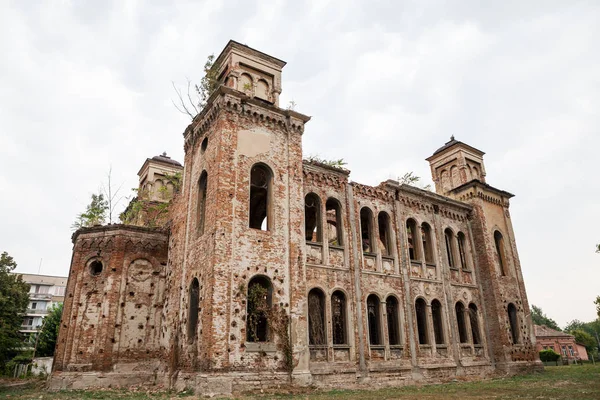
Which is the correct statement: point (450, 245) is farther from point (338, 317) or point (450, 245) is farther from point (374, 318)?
point (338, 317)

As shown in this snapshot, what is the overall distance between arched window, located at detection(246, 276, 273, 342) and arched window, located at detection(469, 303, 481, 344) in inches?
479

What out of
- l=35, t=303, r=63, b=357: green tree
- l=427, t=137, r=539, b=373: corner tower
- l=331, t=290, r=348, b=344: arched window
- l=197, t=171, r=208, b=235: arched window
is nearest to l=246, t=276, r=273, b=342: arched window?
l=331, t=290, r=348, b=344: arched window

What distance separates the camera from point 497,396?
12.6 metres

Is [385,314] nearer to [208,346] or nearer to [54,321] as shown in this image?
[208,346]

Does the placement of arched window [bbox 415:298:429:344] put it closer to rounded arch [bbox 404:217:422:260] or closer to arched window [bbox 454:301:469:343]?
rounded arch [bbox 404:217:422:260]

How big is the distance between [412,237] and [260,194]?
791 cm

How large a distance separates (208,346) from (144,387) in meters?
5.23

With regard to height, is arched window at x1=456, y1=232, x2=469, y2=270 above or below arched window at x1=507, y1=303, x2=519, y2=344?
above

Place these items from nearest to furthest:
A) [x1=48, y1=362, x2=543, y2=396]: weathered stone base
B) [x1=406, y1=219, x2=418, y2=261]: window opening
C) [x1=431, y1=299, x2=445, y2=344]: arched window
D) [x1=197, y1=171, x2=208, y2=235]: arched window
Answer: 1. [x1=48, y1=362, x2=543, y2=396]: weathered stone base
2. [x1=197, y1=171, x2=208, y2=235]: arched window
3. [x1=431, y1=299, x2=445, y2=344]: arched window
4. [x1=406, y1=219, x2=418, y2=261]: window opening

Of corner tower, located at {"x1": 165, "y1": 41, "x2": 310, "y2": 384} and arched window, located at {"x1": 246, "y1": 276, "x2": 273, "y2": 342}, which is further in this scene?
arched window, located at {"x1": 246, "y1": 276, "x2": 273, "y2": 342}

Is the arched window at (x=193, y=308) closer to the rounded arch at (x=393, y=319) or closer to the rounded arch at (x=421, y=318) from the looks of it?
the rounded arch at (x=393, y=319)

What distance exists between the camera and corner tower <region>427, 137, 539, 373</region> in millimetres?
21531

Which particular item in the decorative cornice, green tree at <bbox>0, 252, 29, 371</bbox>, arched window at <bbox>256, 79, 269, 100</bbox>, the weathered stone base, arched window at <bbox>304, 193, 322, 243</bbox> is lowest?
the weathered stone base

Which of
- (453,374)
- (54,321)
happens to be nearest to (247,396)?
(453,374)
